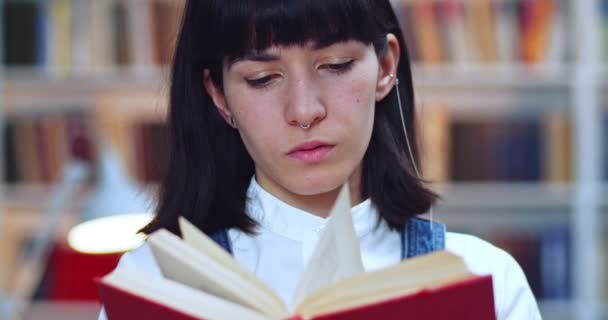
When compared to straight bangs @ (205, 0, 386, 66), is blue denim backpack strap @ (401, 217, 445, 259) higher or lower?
lower

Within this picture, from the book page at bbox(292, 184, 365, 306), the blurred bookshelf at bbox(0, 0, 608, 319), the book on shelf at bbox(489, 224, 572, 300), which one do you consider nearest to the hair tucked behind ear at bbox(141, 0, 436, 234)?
the book page at bbox(292, 184, 365, 306)

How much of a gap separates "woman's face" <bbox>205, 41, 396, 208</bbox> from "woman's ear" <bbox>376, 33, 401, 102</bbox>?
51 millimetres

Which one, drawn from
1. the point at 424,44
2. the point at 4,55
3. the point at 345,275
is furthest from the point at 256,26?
the point at 4,55

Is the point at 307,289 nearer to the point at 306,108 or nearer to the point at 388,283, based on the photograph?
the point at 388,283

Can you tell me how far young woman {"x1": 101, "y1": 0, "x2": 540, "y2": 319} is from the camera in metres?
0.92

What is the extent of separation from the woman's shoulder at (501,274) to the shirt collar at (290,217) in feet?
0.29

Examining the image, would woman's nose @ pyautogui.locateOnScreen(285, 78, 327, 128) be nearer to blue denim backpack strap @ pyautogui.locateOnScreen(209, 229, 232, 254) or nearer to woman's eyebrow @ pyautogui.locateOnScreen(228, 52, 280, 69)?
woman's eyebrow @ pyautogui.locateOnScreen(228, 52, 280, 69)

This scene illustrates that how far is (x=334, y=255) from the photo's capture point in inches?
31.0

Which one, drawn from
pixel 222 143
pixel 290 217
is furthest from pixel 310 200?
pixel 222 143

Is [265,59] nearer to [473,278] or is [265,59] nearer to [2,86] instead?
[473,278]

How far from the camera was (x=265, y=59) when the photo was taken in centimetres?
92

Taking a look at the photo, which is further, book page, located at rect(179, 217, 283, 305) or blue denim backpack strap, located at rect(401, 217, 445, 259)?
blue denim backpack strap, located at rect(401, 217, 445, 259)

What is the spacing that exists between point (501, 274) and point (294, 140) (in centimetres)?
26

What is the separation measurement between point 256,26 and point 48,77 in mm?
2008
